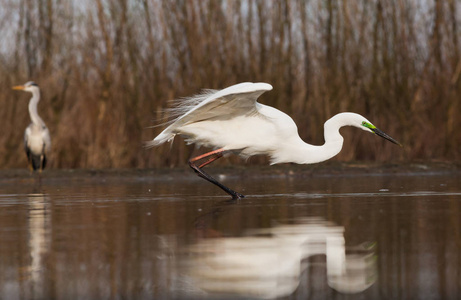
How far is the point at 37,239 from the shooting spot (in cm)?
505

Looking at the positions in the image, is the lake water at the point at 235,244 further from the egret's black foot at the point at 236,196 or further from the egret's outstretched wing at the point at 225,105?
the egret's outstretched wing at the point at 225,105

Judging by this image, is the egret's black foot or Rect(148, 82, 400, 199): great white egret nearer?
the egret's black foot

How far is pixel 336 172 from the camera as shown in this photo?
462 inches

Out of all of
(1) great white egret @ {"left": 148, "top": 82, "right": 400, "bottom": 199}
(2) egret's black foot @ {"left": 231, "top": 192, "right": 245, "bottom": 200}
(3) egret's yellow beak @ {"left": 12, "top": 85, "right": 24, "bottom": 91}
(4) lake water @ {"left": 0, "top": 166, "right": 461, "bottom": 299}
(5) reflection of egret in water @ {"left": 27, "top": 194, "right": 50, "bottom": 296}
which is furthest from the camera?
(3) egret's yellow beak @ {"left": 12, "top": 85, "right": 24, "bottom": 91}

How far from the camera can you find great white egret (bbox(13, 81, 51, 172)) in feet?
39.4

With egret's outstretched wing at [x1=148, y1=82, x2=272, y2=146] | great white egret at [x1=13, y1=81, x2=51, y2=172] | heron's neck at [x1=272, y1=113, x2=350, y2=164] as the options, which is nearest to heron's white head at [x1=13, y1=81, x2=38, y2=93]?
great white egret at [x1=13, y1=81, x2=51, y2=172]

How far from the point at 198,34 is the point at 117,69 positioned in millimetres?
1338

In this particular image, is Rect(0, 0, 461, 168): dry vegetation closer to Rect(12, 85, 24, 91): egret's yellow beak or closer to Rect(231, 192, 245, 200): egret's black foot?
Rect(12, 85, 24, 91): egret's yellow beak

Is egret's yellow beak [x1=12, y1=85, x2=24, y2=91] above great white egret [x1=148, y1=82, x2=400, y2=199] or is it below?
above

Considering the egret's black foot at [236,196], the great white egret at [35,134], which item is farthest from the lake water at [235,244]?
the great white egret at [35,134]

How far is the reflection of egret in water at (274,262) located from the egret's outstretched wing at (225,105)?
8.28 ft

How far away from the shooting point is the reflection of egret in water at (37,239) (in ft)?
12.1

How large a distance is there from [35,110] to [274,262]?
357 inches

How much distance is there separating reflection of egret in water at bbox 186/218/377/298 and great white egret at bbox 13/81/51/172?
7.37 m
